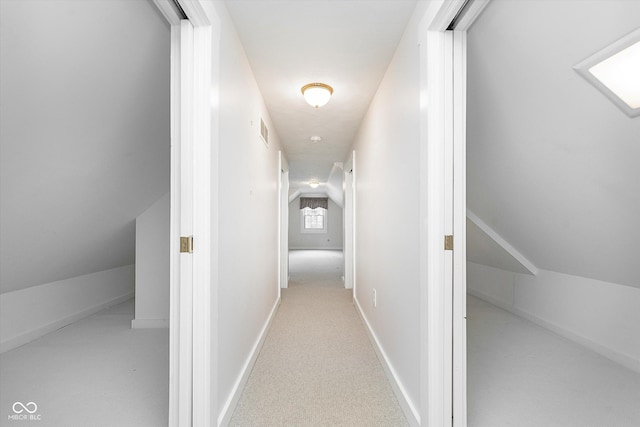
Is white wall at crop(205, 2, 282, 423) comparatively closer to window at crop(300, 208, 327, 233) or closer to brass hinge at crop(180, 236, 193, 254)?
brass hinge at crop(180, 236, 193, 254)

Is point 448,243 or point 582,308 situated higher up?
point 448,243

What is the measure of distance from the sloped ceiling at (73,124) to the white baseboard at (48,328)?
1.34 feet

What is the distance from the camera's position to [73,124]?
67.3 inches

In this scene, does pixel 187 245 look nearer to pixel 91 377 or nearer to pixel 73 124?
pixel 73 124

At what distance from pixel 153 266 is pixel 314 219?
31.3 feet

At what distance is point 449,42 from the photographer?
1.46 meters

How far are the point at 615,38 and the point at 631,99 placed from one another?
301 mm

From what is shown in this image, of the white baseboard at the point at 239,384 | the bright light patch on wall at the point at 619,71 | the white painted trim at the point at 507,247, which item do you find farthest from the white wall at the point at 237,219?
the white painted trim at the point at 507,247

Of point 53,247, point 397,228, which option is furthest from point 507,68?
point 53,247

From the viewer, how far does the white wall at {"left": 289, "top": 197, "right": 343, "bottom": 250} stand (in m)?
Answer: 12.3

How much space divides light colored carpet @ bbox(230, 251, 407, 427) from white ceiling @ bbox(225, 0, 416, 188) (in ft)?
7.26

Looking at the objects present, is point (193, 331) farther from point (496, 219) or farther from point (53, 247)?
point (496, 219)

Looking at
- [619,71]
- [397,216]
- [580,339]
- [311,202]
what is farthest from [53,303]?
[311,202]

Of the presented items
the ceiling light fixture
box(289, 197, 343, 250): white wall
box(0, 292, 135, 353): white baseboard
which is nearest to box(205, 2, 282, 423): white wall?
the ceiling light fixture
